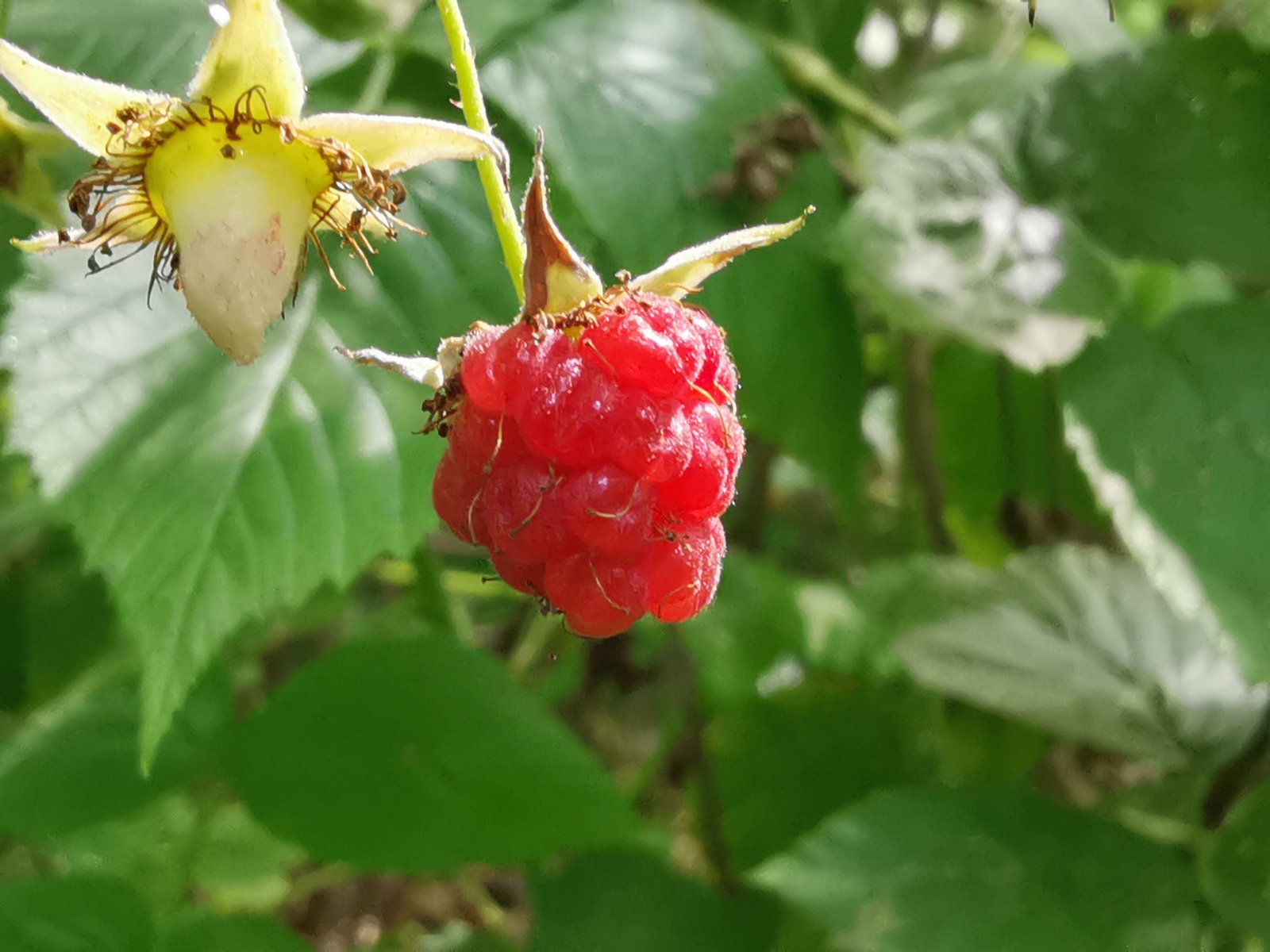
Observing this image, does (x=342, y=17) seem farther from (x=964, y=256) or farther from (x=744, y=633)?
(x=744, y=633)

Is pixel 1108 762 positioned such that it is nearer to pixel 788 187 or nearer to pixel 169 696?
pixel 788 187

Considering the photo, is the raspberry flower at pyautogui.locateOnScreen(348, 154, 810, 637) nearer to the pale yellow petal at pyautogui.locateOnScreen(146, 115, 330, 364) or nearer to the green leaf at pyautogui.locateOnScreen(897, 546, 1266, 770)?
the pale yellow petal at pyautogui.locateOnScreen(146, 115, 330, 364)

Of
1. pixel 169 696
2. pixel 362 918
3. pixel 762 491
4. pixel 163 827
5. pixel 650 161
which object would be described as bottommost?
pixel 362 918

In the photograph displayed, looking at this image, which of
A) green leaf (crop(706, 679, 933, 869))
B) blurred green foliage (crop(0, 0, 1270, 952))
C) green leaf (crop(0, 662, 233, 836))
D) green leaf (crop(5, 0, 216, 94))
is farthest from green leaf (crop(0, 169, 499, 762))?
green leaf (crop(706, 679, 933, 869))

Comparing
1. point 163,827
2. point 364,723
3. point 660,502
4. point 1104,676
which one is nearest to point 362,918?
point 163,827

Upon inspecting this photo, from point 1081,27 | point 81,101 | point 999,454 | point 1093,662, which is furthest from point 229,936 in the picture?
point 1081,27

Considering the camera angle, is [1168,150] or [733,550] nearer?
[1168,150]
